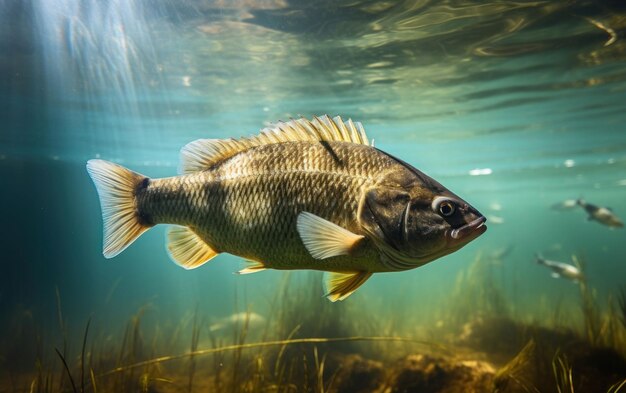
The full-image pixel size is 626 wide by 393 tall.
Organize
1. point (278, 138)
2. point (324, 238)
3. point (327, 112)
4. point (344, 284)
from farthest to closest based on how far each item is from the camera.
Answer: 1. point (327, 112)
2. point (278, 138)
3. point (344, 284)
4. point (324, 238)

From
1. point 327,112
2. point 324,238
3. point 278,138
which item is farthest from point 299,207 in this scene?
point 327,112

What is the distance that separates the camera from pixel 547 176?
96.9ft

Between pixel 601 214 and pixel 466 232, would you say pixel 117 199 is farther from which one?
pixel 601 214

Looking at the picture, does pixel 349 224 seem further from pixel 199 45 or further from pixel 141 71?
pixel 141 71

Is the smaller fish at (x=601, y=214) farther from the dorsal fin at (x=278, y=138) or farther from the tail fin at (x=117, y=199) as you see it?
the tail fin at (x=117, y=199)

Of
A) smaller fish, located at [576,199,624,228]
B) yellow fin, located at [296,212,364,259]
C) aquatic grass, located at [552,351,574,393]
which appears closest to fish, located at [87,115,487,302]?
yellow fin, located at [296,212,364,259]

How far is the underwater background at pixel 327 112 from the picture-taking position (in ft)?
23.8

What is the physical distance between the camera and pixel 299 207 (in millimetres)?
2656

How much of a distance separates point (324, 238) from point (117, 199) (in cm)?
198

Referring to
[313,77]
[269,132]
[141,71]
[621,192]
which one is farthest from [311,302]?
[621,192]

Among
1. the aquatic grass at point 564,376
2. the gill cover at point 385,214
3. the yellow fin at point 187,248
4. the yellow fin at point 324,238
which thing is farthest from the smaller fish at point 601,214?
the yellow fin at point 187,248

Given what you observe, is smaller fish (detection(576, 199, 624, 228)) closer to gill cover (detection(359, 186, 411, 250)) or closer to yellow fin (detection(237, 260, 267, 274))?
gill cover (detection(359, 186, 411, 250))

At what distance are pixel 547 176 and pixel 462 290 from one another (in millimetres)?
17305

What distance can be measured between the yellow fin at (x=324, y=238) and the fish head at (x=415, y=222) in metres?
0.22
